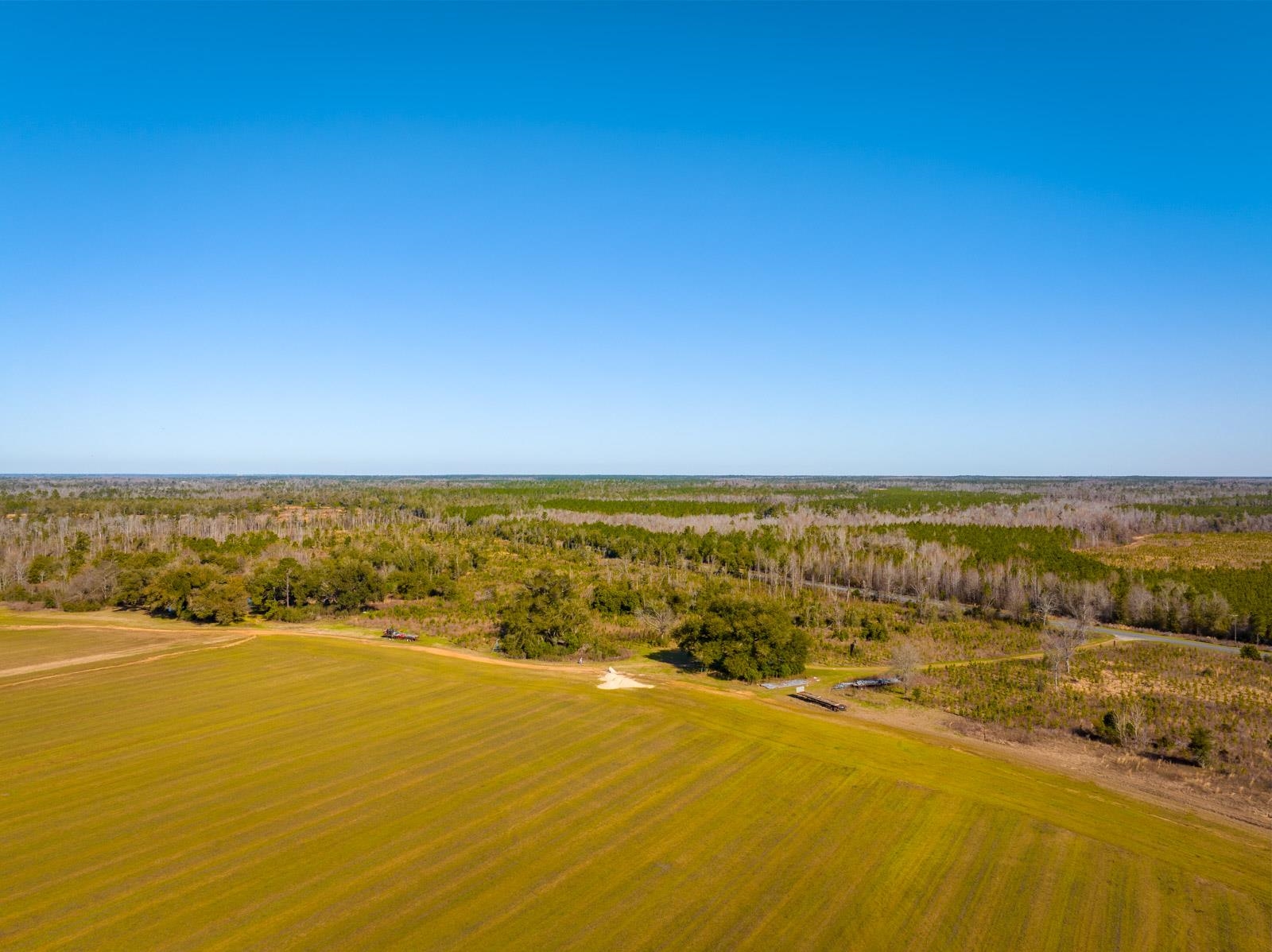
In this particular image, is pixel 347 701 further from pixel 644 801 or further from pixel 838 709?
pixel 838 709

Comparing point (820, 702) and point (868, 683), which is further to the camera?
point (868, 683)

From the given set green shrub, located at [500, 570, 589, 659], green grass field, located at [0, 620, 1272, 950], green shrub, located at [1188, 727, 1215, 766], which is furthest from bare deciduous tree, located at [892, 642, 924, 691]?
green shrub, located at [500, 570, 589, 659]

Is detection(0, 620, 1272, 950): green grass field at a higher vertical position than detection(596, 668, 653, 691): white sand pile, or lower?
higher

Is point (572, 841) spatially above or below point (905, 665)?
below

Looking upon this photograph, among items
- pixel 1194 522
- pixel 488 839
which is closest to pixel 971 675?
pixel 488 839

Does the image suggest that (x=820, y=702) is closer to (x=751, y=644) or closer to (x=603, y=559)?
(x=751, y=644)

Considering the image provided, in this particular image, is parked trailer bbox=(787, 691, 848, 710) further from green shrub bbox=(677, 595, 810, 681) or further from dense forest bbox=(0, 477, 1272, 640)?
dense forest bbox=(0, 477, 1272, 640)

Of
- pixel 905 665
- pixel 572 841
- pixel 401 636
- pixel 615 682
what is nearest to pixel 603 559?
pixel 401 636
